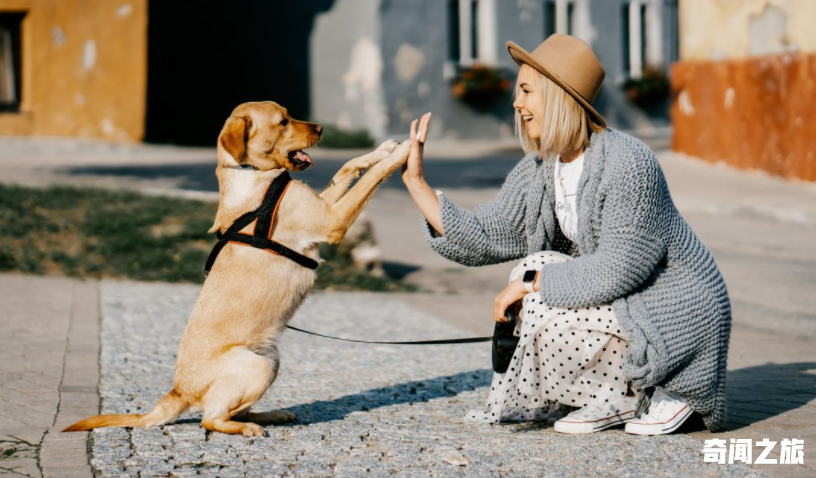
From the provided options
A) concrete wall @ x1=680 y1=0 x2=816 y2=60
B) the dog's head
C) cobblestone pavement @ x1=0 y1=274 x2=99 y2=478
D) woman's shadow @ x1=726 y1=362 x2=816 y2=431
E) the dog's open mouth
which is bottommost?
woman's shadow @ x1=726 y1=362 x2=816 y2=431

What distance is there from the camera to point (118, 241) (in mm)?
9648

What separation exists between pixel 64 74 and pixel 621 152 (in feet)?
58.3

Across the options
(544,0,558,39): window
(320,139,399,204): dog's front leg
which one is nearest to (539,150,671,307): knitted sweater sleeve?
(320,139,399,204): dog's front leg

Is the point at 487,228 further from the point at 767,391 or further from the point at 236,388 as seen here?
the point at 767,391

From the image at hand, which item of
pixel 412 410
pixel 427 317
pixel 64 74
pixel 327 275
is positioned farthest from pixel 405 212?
pixel 64 74

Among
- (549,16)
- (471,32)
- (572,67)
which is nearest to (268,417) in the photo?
(572,67)

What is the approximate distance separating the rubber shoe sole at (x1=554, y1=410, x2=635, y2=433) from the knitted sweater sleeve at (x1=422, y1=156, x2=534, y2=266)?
0.88m

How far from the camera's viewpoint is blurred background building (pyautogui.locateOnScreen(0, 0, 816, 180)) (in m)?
16.8

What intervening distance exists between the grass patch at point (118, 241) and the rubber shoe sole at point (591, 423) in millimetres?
4743

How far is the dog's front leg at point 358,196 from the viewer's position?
4727 mm

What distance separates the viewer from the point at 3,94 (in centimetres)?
2056

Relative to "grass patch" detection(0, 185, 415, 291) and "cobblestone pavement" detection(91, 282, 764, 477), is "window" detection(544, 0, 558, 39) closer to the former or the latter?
"grass patch" detection(0, 185, 415, 291)

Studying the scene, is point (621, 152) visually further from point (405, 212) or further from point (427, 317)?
point (405, 212)

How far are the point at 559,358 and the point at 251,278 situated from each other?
141 centimetres
